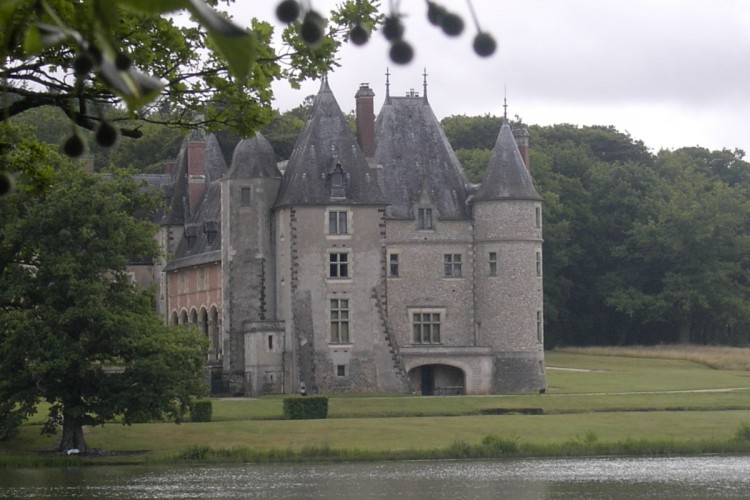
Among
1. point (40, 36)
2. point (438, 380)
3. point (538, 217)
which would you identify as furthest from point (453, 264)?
point (40, 36)

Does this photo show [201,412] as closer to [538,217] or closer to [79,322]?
[79,322]

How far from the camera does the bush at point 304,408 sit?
41.4 m

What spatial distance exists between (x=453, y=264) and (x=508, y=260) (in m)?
2.17

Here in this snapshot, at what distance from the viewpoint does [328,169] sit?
50531 millimetres

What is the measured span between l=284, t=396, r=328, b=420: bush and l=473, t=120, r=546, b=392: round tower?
39.3 ft

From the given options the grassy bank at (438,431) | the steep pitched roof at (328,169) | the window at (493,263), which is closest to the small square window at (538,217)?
the window at (493,263)

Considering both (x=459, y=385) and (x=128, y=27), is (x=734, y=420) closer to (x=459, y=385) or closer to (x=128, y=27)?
(x=459, y=385)

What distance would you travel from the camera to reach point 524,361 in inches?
2052

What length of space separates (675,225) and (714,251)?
2.36 metres

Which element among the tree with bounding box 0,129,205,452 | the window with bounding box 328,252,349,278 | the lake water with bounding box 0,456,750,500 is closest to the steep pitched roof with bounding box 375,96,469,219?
the window with bounding box 328,252,349,278

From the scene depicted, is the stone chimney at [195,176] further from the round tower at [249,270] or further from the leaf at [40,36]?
the leaf at [40,36]

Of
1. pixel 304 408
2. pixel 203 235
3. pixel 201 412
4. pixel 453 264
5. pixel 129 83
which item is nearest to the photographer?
pixel 129 83

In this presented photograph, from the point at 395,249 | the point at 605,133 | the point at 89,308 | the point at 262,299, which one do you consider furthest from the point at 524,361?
the point at 605,133

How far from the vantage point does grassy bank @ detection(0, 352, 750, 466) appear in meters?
35.9
